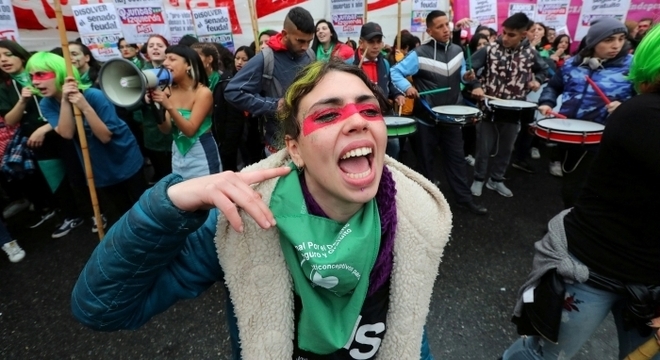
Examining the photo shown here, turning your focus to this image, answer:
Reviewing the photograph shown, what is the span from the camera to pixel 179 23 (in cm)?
690

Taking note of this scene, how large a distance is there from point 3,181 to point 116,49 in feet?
8.69

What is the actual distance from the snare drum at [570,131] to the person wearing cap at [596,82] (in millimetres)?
86

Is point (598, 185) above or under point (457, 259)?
above

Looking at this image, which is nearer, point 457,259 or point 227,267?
point 227,267

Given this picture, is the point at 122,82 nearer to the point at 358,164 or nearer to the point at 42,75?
the point at 42,75

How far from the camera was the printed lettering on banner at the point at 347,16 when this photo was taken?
632cm

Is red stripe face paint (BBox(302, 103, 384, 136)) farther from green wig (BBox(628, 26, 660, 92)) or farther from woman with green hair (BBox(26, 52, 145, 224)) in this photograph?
woman with green hair (BBox(26, 52, 145, 224))

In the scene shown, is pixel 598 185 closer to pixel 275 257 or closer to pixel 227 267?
pixel 275 257

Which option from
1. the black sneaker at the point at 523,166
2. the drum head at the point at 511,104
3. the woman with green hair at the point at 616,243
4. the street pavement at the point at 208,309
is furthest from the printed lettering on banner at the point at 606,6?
the woman with green hair at the point at 616,243

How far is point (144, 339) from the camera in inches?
105

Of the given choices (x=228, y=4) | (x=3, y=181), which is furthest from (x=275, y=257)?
(x=228, y=4)

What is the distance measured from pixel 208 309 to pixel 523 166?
4793mm

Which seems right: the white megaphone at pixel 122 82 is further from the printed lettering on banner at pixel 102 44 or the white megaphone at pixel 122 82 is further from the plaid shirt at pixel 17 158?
the printed lettering on banner at pixel 102 44

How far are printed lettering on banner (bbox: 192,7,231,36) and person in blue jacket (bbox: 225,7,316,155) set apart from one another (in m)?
3.65
